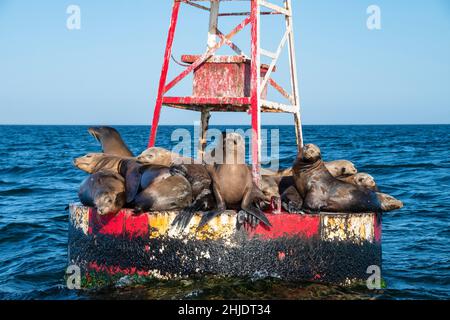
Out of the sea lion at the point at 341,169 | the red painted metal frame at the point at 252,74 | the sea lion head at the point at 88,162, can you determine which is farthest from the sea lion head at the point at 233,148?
the sea lion head at the point at 88,162

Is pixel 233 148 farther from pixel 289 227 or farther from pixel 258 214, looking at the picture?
pixel 289 227

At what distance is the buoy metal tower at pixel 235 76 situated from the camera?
7.18 metres

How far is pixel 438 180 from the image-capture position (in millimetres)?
16438

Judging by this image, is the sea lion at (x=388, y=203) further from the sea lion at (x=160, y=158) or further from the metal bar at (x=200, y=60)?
the metal bar at (x=200, y=60)

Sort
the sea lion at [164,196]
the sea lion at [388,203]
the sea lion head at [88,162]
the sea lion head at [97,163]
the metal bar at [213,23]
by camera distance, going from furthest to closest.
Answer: the metal bar at [213,23] < the sea lion head at [88,162] < the sea lion head at [97,163] < the sea lion at [388,203] < the sea lion at [164,196]

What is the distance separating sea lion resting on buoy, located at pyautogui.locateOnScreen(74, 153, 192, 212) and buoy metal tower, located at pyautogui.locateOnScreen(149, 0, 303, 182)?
0.88m

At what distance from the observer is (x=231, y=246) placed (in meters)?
6.11

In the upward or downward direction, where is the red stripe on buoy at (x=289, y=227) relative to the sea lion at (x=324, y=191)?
downward

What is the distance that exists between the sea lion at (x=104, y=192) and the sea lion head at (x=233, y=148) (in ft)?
3.95

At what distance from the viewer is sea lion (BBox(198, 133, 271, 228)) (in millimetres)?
6435

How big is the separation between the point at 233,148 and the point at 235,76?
1356 mm

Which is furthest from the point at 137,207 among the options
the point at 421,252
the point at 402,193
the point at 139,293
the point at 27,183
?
the point at 27,183

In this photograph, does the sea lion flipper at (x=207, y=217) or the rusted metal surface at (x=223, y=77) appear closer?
the sea lion flipper at (x=207, y=217)

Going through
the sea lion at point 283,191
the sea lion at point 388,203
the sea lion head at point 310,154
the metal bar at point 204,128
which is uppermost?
the metal bar at point 204,128
